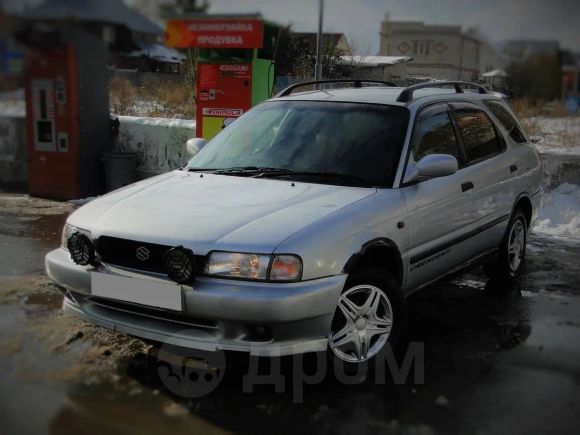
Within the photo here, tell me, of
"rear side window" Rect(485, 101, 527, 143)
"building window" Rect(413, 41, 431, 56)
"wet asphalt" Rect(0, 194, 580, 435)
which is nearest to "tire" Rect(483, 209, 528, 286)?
"wet asphalt" Rect(0, 194, 580, 435)

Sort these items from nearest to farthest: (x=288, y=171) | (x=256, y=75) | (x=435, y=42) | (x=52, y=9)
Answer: (x=52, y=9) < (x=288, y=171) < (x=435, y=42) < (x=256, y=75)

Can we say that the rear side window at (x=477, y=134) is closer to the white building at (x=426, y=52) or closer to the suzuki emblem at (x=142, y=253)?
the white building at (x=426, y=52)

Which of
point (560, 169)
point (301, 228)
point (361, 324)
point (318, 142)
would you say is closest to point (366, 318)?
point (361, 324)

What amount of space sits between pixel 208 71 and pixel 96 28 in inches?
240

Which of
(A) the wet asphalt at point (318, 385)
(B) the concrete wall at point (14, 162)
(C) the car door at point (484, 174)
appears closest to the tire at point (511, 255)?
(C) the car door at point (484, 174)

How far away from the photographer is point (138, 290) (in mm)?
3049

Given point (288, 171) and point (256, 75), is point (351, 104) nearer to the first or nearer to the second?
point (288, 171)

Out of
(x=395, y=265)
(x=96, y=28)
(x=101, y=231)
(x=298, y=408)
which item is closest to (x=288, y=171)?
(x=395, y=265)

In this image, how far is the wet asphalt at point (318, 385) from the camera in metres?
2.89

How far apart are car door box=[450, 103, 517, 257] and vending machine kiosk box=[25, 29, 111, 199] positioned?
5.24 meters

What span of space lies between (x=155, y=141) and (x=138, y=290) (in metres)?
6.08

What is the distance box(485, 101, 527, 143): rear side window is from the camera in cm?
507

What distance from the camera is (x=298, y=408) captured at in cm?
304

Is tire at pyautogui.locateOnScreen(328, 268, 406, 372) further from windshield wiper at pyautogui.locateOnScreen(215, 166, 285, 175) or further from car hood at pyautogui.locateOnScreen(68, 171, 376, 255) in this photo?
windshield wiper at pyautogui.locateOnScreen(215, 166, 285, 175)
